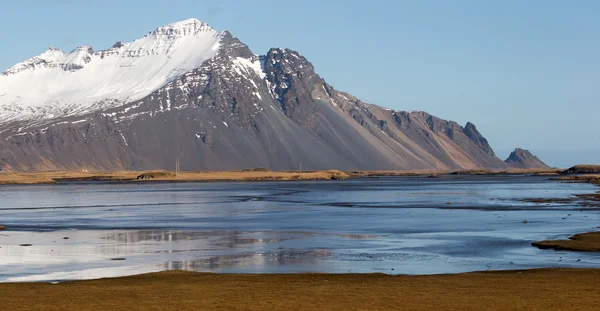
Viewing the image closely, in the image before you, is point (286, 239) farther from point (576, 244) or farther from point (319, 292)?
point (319, 292)

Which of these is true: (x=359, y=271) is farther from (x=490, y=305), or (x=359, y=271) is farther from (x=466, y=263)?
(x=490, y=305)

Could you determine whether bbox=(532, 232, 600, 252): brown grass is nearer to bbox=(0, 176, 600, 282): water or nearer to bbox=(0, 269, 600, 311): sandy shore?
bbox=(0, 176, 600, 282): water

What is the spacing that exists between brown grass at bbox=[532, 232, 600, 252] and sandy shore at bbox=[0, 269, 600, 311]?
10.9 m

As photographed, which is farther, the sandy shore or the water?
the water

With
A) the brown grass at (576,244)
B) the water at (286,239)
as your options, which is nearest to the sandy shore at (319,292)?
the water at (286,239)

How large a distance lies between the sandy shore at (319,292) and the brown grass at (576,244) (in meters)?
10.9

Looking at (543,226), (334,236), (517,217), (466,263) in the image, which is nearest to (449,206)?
(517,217)

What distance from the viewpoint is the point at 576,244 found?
155 ft

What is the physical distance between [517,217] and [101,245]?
39.0 metres

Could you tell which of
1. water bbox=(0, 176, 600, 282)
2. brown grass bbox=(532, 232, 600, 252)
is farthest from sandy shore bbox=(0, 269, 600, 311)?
brown grass bbox=(532, 232, 600, 252)

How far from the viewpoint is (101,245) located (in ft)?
171

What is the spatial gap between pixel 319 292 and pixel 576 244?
2321 centimetres

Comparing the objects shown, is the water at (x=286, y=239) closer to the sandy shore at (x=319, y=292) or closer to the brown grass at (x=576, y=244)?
the brown grass at (x=576, y=244)

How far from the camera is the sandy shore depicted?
26.3 m
